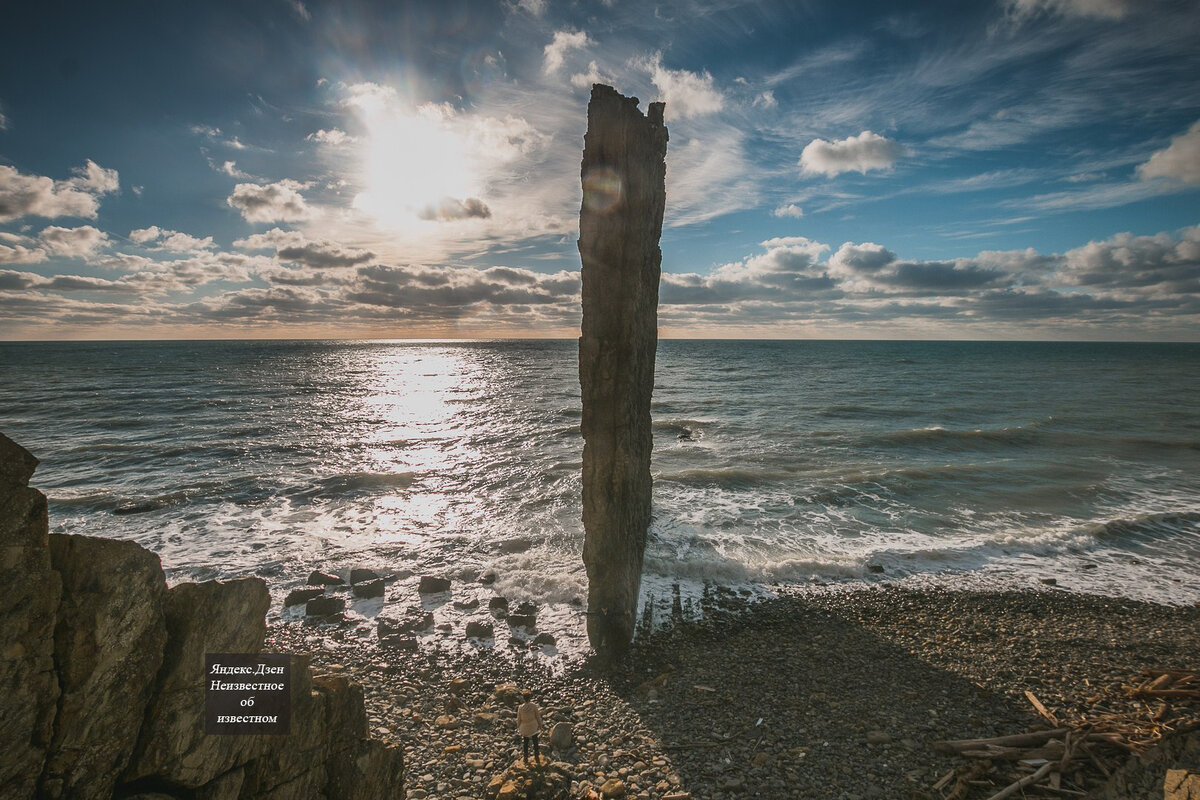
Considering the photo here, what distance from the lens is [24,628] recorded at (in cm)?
336

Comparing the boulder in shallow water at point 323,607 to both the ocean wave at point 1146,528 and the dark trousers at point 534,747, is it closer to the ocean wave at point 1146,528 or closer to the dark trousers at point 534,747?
the dark trousers at point 534,747

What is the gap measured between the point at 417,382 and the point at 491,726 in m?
71.6

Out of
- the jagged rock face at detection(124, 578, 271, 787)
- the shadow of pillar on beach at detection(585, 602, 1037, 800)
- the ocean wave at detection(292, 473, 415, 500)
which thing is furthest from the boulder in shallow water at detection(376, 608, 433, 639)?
the ocean wave at detection(292, 473, 415, 500)

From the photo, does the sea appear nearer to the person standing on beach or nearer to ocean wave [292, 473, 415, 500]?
ocean wave [292, 473, 415, 500]

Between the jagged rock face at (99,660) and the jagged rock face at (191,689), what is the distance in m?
0.13

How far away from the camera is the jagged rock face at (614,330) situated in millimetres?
9812

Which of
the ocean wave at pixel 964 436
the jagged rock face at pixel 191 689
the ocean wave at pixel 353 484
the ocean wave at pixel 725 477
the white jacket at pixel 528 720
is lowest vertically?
the ocean wave at pixel 353 484

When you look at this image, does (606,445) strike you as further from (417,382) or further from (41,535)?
(417,382)

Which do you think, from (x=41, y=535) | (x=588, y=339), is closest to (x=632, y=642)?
(x=588, y=339)

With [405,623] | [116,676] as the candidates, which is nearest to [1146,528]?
[405,623]

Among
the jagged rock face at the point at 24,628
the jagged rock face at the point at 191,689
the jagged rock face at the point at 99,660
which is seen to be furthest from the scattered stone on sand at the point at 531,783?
the jagged rock face at the point at 24,628

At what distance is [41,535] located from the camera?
11.5 feet

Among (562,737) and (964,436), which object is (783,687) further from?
(964,436)

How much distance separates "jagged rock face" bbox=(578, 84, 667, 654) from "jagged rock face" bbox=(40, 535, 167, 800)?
23.9 feet
